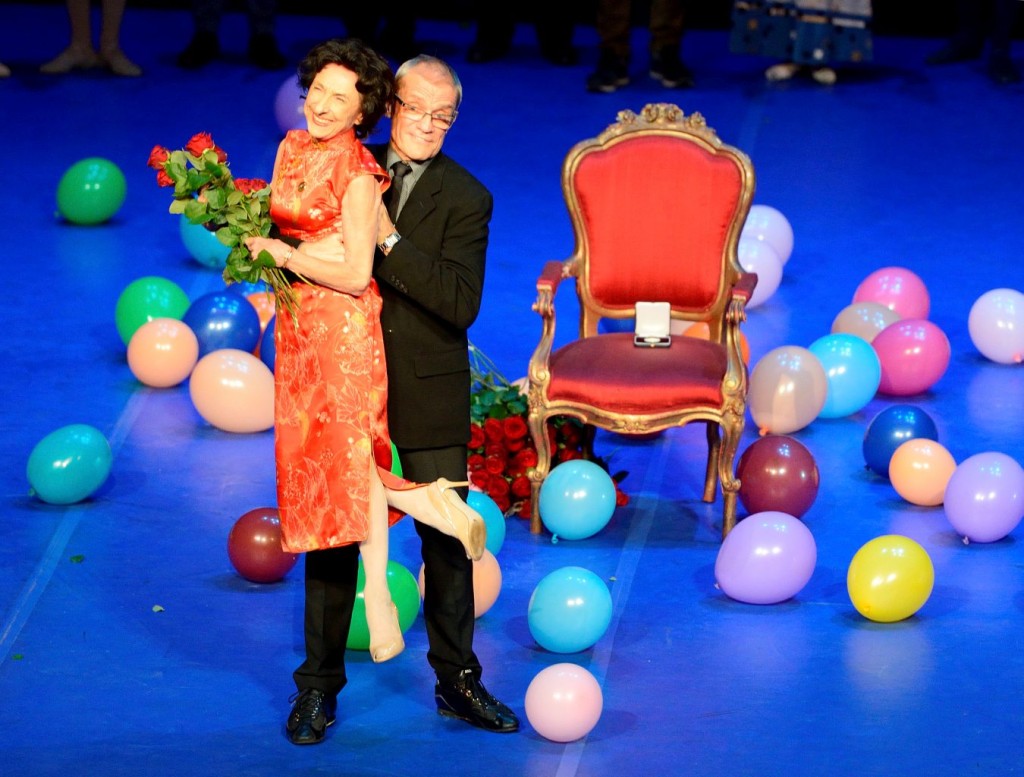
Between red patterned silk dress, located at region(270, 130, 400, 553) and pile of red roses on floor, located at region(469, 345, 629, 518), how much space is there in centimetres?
160

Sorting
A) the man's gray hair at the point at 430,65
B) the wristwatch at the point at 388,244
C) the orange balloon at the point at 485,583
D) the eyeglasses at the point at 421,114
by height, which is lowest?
the orange balloon at the point at 485,583

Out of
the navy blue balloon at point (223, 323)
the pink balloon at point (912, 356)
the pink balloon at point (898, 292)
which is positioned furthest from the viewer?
the pink balloon at point (898, 292)

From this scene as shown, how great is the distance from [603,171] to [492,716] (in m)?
2.35

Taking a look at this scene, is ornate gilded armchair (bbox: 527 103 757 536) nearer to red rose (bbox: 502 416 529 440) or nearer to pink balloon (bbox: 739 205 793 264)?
red rose (bbox: 502 416 529 440)

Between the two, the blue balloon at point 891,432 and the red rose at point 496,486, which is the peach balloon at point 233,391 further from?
the blue balloon at point 891,432

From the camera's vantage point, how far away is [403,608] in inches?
179

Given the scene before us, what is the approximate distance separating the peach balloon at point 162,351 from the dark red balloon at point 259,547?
5.37 feet

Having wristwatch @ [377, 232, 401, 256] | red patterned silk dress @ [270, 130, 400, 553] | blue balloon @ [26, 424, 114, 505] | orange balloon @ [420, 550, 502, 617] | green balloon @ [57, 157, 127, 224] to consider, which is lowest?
green balloon @ [57, 157, 127, 224]

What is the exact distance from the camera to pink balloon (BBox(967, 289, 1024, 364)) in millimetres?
6723

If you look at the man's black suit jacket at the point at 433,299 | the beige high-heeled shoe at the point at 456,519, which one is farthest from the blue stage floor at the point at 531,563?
the man's black suit jacket at the point at 433,299

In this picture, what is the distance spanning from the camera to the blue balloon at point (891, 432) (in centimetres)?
567

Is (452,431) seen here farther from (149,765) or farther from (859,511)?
(859,511)

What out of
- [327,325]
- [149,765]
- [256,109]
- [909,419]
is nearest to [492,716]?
[149,765]

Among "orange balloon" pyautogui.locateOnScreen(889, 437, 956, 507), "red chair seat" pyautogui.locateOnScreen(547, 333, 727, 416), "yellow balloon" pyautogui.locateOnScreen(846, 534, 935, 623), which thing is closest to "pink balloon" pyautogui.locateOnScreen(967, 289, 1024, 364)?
"orange balloon" pyautogui.locateOnScreen(889, 437, 956, 507)
